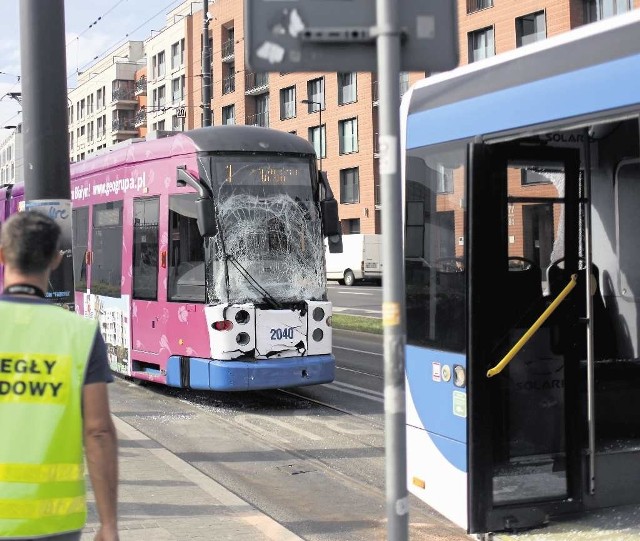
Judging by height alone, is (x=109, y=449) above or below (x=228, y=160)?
below

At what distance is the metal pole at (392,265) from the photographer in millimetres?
3135

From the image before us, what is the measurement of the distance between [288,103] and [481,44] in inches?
712

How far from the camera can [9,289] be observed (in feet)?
9.72

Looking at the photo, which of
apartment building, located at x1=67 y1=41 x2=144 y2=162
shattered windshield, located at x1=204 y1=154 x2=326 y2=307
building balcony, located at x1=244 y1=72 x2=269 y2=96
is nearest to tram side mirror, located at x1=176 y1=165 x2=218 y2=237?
shattered windshield, located at x1=204 y1=154 x2=326 y2=307

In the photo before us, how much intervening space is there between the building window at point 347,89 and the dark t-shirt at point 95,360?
49.1 metres

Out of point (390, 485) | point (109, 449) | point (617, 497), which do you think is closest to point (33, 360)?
point (109, 449)

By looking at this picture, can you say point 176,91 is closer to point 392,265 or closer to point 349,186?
point 349,186

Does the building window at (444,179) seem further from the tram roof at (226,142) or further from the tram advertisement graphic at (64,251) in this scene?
the tram roof at (226,142)

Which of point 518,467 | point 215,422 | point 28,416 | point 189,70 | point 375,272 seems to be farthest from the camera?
point 189,70

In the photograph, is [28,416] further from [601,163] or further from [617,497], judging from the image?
[601,163]

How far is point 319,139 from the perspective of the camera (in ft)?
182

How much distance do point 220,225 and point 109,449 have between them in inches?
325

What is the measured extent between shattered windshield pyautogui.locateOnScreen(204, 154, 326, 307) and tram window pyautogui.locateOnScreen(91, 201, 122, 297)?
254cm

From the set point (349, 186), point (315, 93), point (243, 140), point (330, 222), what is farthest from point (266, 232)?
point (315, 93)
